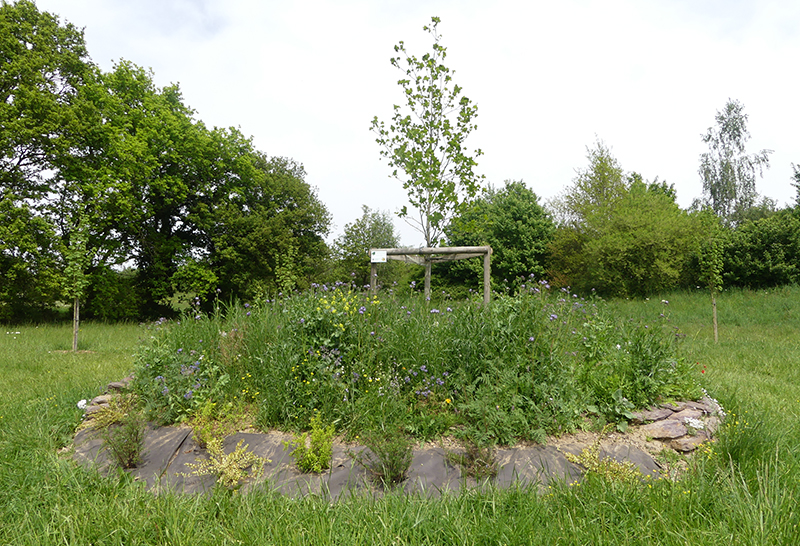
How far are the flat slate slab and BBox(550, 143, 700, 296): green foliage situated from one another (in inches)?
614

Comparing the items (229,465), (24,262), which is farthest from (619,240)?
(24,262)

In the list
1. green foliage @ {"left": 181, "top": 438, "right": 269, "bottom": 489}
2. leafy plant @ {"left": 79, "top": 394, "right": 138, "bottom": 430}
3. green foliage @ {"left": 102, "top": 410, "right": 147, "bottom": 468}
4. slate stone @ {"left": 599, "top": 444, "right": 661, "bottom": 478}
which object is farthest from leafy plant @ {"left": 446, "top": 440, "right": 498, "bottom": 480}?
leafy plant @ {"left": 79, "top": 394, "right": 138, "bottom": 430}

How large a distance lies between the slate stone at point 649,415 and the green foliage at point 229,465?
3230 millimetres

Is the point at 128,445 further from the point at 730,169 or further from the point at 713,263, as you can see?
the point at 730,169

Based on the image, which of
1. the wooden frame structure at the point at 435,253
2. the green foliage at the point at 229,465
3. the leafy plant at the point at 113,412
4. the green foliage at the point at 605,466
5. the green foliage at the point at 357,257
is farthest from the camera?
the green foliage at the point at 357,257

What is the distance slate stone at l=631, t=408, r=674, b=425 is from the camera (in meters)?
3.93

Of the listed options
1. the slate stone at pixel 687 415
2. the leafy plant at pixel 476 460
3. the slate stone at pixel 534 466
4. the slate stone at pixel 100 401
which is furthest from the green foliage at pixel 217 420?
the slate stone at pixel 687 415

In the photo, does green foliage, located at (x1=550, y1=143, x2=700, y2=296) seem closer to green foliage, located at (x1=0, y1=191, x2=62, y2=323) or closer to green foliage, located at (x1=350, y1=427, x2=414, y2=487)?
green foliage, located at (x1=350, y1=427, x2=414, y2=487)

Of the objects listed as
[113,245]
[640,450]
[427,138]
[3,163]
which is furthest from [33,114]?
[640,450]

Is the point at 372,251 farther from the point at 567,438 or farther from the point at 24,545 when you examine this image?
the point at 24,545

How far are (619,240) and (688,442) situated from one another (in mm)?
15016

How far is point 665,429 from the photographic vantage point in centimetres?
381

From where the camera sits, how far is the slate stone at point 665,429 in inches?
148

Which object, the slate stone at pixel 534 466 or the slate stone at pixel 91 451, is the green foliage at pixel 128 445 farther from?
the slate stone at pixel 534 466
